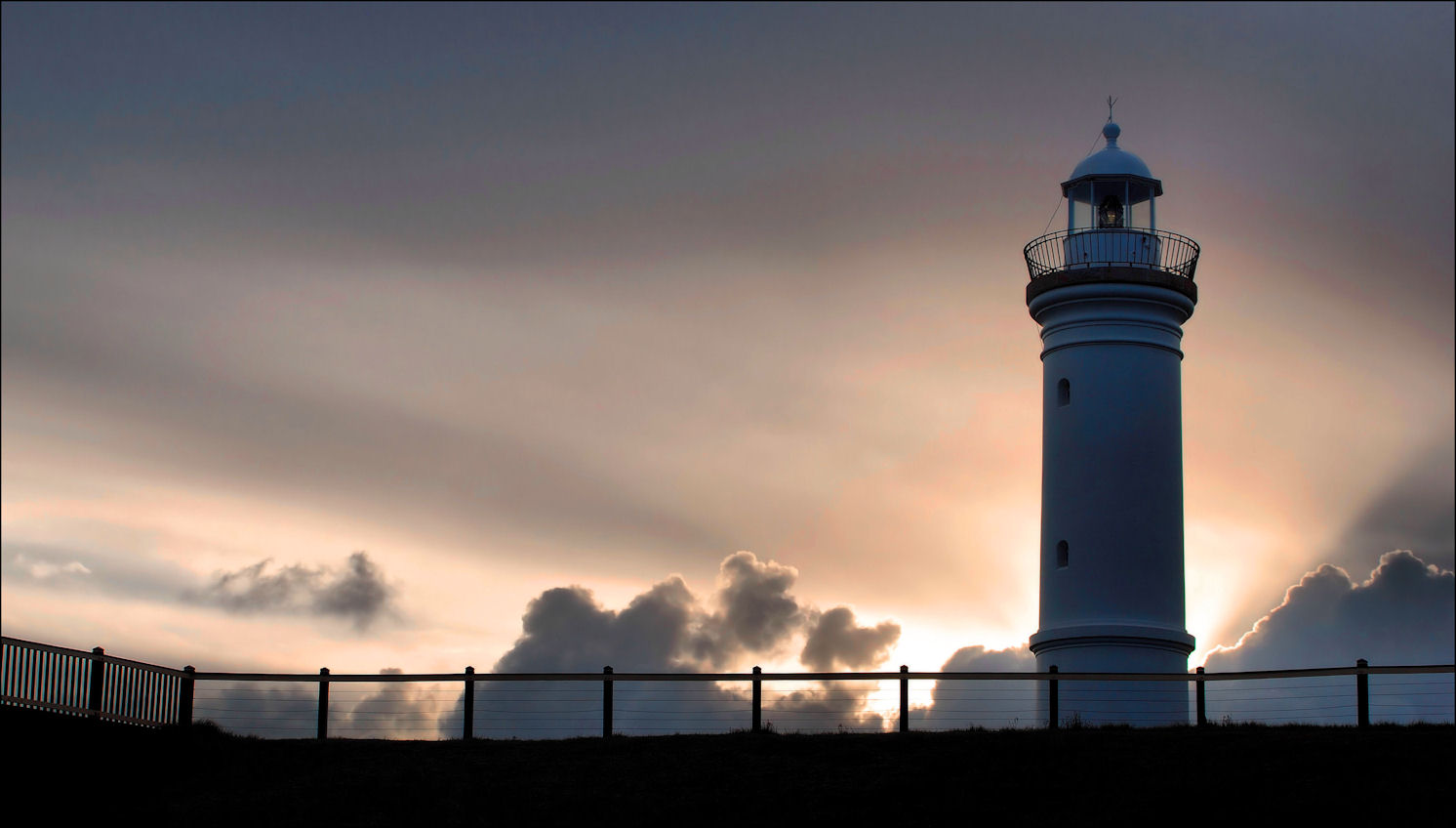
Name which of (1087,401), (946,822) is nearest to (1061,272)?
(1087,401)

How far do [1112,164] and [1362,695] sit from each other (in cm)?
1337

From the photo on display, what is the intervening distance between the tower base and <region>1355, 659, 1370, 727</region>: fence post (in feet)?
17.0

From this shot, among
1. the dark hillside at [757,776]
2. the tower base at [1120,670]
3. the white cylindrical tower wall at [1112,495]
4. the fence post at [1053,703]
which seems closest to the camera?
the dark hillside at [757,776]

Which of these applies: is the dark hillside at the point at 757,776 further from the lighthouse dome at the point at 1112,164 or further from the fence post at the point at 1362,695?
the lighthouse dome at the point at 1112,164

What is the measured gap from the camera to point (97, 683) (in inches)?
1167

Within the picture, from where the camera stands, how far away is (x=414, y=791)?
2766 centimetres

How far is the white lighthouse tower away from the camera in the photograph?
35312 mm

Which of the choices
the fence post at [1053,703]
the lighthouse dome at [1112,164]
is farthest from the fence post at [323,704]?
the lighthouse dome at [1112,164]

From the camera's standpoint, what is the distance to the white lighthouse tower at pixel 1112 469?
35.3 m

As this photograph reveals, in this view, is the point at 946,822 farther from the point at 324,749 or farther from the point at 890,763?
the point at 324,749

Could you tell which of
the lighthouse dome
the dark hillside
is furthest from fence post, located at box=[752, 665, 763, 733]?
the lighthouse dome

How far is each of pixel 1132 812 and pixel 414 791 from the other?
1027cm

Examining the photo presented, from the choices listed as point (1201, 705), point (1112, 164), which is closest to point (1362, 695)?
point (1201, 705)

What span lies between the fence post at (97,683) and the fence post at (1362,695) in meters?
19.6
